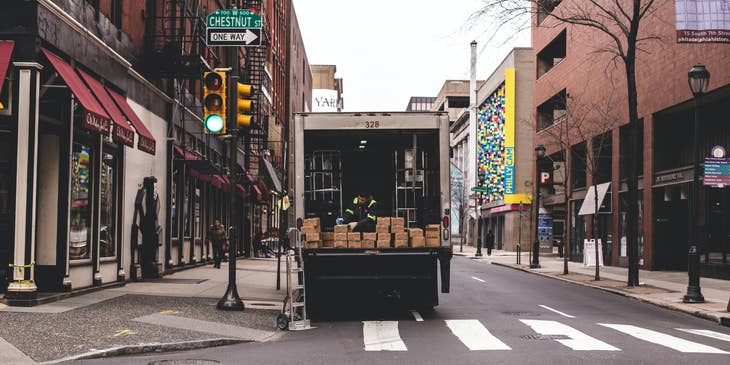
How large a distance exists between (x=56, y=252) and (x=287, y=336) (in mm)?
5267

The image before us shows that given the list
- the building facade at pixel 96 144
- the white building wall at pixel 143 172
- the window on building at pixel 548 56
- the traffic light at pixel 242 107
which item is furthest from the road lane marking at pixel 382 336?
the window on building at pixel 548 56

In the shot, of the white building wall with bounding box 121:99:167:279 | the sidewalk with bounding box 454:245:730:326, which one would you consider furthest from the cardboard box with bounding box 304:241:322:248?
the sidewalk with bounding box 454:245:730:326

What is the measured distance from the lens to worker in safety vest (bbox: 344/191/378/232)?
14336 mm

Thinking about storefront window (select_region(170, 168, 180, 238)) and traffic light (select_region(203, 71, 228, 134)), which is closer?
traffic light (select_region(203, 71, 228, 134))

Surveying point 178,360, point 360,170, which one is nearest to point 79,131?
point 360,170

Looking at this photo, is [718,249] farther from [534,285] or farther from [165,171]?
[165,171]

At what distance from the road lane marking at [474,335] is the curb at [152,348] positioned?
3.14m

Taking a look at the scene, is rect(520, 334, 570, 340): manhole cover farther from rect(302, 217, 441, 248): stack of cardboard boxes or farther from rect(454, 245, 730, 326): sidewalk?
rect(454, 245, 730, 326): sidewalk

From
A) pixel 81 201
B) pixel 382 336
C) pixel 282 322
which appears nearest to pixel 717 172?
pixel 382 336

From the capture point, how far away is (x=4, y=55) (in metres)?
12.9

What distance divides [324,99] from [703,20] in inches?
4639

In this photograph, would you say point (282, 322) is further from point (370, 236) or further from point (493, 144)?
point (493, 144)

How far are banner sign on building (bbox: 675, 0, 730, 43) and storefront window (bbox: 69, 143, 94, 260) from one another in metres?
14.2

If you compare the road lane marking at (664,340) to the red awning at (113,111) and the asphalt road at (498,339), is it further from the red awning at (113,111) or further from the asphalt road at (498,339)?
the red awning at (113,111)
